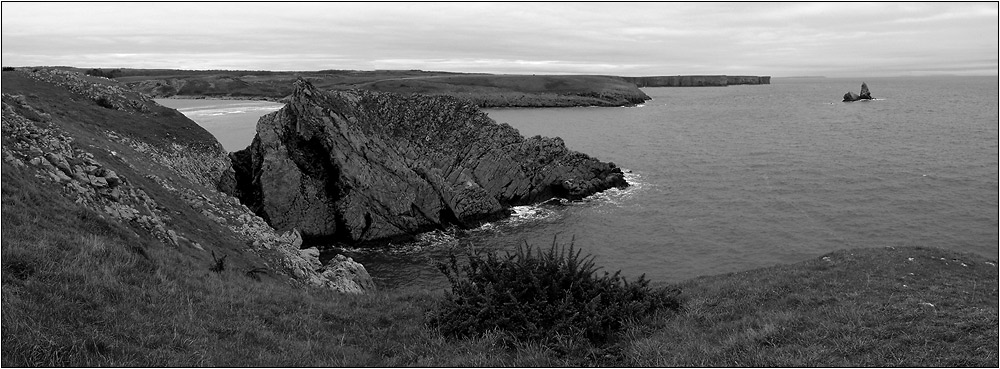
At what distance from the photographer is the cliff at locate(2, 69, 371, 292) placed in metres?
17.5

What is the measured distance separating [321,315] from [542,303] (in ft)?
14.6

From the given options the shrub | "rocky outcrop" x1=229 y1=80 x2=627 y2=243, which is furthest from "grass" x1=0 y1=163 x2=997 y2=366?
"rocky outcrop" x1=229 y1=80 x2=627 y2=243

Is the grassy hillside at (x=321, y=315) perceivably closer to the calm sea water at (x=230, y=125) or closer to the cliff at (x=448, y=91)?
the calm sea water at (x=230, y=125)

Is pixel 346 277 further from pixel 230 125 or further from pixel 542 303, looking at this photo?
pixel 230 125

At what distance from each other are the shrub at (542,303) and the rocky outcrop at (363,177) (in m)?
27.3

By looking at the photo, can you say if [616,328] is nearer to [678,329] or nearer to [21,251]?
[678,329]

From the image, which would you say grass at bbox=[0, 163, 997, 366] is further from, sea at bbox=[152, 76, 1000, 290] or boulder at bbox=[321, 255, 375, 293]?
boulder at bbox=[321, 255, 375, 293]

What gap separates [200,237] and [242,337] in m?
12.4

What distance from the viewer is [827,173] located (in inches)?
2205

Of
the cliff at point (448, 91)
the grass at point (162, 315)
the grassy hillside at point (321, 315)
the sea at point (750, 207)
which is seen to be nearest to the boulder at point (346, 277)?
the grassy hillside at point (321, 315)

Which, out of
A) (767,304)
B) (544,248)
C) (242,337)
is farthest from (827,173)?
(242,337)

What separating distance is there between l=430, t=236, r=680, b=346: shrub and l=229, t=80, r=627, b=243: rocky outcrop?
27.3 meters

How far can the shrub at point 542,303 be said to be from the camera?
1143 centimetres

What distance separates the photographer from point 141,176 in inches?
1023
